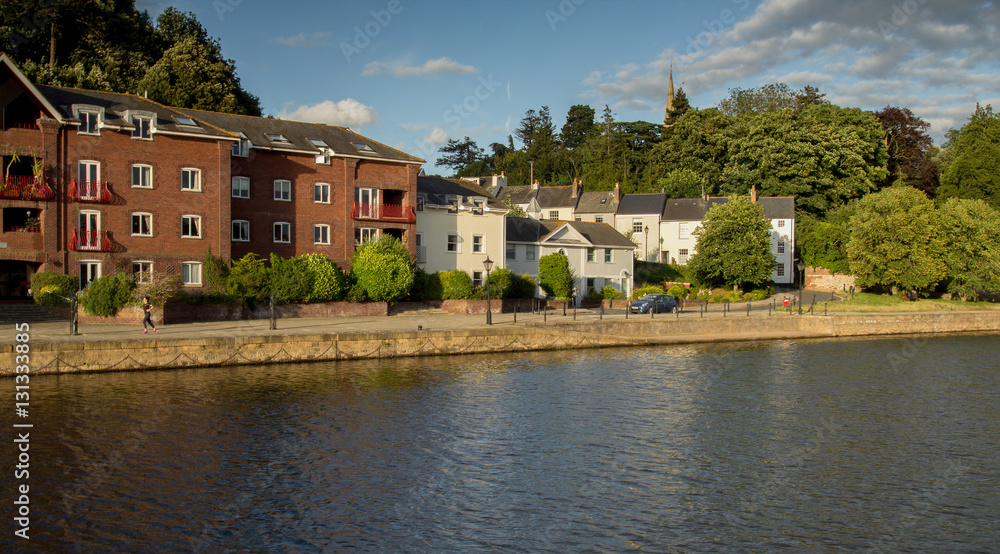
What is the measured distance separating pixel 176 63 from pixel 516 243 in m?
30.6

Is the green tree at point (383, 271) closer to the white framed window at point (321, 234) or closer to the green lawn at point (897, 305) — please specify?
the white framed window at point (321, 234)

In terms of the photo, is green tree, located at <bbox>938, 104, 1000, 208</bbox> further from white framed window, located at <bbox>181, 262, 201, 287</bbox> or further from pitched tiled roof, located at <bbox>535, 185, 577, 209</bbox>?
white framed window, located at <bbox>181, 262, 201, 287</bbox>

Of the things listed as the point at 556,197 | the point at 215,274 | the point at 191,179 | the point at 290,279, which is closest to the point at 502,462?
the point at 290,279

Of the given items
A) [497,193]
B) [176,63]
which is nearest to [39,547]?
[176,63]

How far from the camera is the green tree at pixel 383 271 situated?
41938 mm

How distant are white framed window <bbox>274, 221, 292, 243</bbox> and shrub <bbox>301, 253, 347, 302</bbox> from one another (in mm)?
5060

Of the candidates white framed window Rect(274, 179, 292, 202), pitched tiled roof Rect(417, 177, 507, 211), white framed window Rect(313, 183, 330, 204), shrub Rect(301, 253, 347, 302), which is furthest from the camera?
pitched tiled roof Rect(417, 177, 507, 211)

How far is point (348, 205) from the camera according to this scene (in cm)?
4638

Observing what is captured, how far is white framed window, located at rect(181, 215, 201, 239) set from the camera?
132 feet

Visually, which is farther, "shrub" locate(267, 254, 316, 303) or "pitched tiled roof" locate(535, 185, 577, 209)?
"pitched tiled roof" locate(535, 185, 577, 209)

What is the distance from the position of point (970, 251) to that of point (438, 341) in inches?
1944

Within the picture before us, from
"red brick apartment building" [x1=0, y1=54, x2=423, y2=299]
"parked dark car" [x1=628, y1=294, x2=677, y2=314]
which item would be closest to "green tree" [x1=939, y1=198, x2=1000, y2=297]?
"parked dark car" [x1=628, y1=294, x2=677, y2=314]

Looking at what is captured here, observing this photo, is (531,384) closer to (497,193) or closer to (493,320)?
(493,320)

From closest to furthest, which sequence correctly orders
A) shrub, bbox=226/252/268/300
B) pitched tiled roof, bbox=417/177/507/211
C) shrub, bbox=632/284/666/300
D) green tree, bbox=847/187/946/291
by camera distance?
shrub, bbox=226/252/268/300, pitched tiled roof, bbox=417/177/507/211, shrub, bbox=632/284/666/300, green tree, bbox=847/187/946/291
